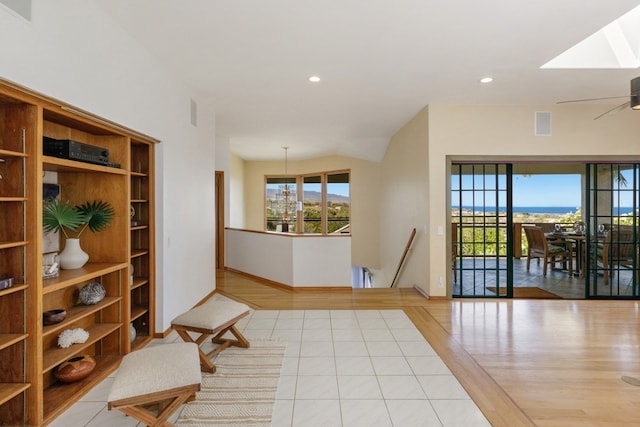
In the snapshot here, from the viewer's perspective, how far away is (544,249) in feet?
22.3

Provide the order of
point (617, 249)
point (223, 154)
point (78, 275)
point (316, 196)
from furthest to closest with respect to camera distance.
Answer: point (316, 196), point (223, 154), point (617, 249), point (78, 275)

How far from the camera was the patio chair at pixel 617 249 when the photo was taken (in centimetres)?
506

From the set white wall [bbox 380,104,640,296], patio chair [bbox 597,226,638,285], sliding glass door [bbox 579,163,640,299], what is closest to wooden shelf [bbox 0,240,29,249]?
white wall [bbox 380,104,640,296]

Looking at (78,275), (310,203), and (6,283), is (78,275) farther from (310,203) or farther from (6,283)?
(310,203)

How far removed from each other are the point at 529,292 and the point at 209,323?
16.9 ft

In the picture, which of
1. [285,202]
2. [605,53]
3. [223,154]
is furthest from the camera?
[285,202]

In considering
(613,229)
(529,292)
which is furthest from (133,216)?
(613,229)

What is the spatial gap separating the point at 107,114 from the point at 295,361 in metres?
2.51

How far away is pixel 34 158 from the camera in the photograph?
2.02 metres

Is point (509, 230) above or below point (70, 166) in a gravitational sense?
below

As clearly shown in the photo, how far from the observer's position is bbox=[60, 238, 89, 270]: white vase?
8.55 ft

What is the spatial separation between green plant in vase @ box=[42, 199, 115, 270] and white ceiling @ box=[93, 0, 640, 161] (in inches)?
58.2

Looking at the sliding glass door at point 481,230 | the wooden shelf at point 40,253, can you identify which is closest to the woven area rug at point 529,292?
the sliding glass door at point 481,230

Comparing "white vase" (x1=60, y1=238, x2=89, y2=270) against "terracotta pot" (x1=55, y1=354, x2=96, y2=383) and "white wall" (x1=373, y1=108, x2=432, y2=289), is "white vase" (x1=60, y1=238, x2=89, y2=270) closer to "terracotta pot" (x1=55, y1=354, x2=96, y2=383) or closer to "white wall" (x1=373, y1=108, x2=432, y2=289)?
"terracotta pot" (x1=55, y1=354, x2=96, y2=383)
